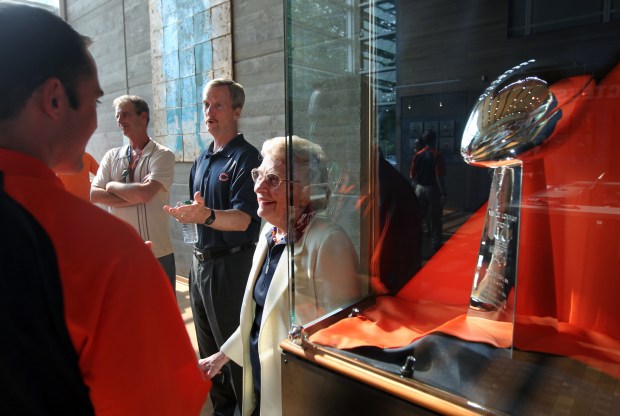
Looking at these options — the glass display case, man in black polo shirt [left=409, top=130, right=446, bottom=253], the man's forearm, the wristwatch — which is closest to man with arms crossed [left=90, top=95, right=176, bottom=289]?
the man's forearm

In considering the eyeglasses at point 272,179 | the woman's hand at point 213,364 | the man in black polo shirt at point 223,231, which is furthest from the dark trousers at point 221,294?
the eyeglasses at point 272,179

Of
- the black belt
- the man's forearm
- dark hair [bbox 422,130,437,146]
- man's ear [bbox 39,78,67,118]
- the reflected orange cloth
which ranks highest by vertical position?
man's ear [bbox 39,78,67,118]

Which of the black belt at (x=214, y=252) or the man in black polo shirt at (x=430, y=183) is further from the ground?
the man in black polo shirt at (x=430, y=183)

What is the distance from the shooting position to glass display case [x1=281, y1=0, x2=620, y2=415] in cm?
82

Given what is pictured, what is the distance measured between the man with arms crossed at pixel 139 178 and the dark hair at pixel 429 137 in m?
1.61

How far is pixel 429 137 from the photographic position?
1.09 metres

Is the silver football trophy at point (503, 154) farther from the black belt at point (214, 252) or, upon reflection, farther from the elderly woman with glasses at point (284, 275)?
the black belt at point (214, 252)

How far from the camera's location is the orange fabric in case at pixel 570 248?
2.72ft

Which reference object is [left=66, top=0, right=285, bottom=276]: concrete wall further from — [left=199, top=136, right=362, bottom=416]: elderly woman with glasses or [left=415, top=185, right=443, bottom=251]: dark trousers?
[left=415, top=185, right=443, bottom=251]: dark trousers

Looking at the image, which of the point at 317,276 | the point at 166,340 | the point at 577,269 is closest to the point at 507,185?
the point at 577,269

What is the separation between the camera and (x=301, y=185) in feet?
3.85

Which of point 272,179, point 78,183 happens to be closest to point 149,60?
point 78,183

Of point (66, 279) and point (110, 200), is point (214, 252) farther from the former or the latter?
point (66, 279)

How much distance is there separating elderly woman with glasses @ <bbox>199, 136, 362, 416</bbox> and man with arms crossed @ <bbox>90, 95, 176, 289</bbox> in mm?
1105
